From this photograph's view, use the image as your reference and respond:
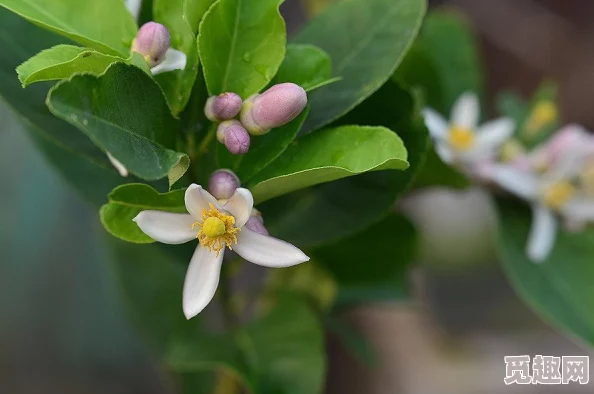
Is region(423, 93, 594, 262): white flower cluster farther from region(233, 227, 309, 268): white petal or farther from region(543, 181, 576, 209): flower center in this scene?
region(233, 227, 309, 268): white petal

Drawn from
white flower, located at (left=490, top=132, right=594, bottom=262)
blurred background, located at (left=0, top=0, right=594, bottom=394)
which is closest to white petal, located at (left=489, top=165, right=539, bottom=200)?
white flower, located at (left=490, top=132, right=594, bottom=262)

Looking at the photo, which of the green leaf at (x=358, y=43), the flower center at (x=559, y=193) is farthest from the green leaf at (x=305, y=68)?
the flower center at (x=559, y=193)

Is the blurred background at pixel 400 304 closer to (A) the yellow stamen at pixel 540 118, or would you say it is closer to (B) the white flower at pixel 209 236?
(A) the yellow stamen at pixel 540 118

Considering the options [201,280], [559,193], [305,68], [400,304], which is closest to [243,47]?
[305,68]

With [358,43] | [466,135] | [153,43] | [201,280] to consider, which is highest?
[466,135]

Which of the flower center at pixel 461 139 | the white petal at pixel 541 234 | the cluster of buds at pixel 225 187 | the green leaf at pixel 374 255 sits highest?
the flower center at pixel 461 139

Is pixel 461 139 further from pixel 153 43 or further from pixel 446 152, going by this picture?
pixel 153 43
